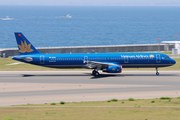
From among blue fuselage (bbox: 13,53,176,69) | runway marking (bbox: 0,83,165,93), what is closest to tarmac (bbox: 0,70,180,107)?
runway marking (bbox: 0,83,165,93)

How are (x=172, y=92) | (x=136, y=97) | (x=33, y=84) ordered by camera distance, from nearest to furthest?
1. (x=136, y=97)
2. (x=172, y=92)
3. (x=33, y=84)

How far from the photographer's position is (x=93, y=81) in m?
43.4

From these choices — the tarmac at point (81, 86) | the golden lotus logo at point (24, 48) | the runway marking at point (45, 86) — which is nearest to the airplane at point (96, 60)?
the golden lotus logo at point (24, 48)

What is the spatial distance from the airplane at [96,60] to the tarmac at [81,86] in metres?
1.68

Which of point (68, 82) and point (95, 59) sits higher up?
point (95, 59)

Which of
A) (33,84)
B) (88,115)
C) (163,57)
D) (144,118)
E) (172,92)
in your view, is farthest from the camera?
(163,57)

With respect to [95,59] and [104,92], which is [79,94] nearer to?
[104,92]

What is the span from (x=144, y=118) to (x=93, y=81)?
22.2 metres

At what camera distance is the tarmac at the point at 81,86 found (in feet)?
109

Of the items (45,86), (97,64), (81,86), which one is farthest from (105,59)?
(45,86)

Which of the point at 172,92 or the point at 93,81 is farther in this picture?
the point at 93,81

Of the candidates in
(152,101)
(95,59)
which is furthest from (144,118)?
(95,59)

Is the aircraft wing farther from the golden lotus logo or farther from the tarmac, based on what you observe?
the golden lotus logo

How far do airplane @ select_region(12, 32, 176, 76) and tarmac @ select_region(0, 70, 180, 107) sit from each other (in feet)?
5.51
